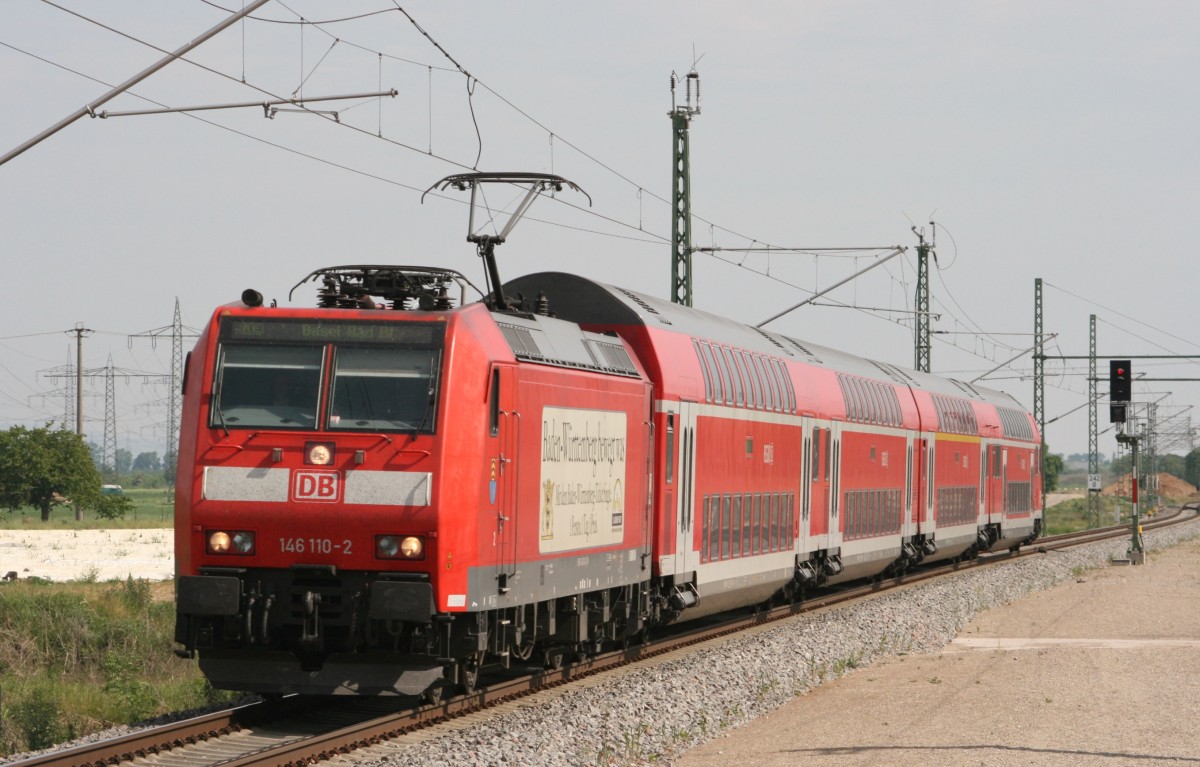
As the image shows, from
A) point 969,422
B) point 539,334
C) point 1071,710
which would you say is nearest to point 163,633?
point 539,334

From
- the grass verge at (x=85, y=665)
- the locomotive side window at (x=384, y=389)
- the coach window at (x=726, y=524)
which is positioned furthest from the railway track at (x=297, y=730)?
the coach window at (x=726, y=524)

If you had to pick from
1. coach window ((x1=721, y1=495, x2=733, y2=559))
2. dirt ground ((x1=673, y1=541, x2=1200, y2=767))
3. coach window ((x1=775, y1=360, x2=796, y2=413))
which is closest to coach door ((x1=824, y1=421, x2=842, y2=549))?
coach window ((x1=775, y1=360, x2=796, y2=413))

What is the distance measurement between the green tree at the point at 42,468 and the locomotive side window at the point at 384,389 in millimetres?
74811

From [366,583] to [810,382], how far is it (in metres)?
14.4

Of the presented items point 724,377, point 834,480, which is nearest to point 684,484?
point 724,377

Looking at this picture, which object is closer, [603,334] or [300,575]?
[300,575]

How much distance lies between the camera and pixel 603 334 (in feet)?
61.4

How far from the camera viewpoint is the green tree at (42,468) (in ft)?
278

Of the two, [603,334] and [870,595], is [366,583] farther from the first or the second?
[870,595]

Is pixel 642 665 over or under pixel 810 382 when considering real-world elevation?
under

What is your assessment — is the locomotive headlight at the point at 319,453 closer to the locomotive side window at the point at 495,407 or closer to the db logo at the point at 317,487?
the db logo at the point at 317,487

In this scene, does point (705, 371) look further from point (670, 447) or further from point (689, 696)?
point (689, 696)

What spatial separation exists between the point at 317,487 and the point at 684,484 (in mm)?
7592

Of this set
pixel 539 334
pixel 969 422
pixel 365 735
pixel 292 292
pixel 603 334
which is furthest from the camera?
pixel 969 422
